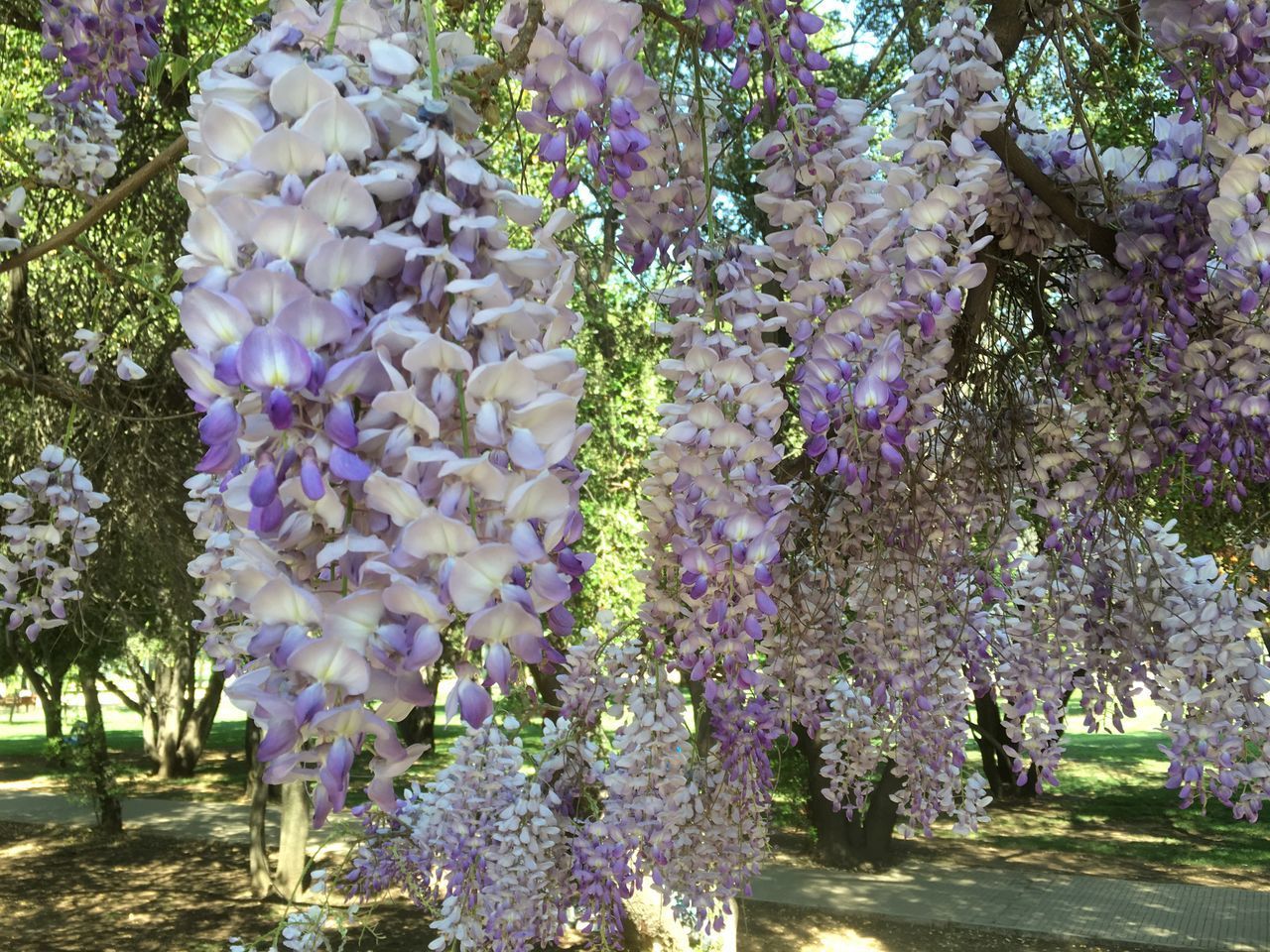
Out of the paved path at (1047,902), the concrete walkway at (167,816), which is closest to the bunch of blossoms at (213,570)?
the paved path at (1047,902)

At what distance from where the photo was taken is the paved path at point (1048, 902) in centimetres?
974

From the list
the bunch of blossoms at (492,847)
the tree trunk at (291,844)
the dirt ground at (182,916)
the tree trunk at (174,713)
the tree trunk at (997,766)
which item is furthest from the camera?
the tree trunk at (174,713)

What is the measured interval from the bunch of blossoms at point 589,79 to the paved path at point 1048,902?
32.0 ft

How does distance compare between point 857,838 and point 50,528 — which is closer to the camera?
point 50,528

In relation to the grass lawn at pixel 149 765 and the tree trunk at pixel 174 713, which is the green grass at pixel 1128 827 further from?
the tree trunk at pixel 174 713

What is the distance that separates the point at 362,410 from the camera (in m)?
0.87

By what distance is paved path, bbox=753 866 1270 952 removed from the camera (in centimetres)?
974

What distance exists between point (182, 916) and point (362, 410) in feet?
35.9

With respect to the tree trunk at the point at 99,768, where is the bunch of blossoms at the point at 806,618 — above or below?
above

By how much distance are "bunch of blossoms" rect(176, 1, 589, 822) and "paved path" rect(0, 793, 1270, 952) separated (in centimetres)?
853

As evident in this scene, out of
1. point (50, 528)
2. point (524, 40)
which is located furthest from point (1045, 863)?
point (524, 40)

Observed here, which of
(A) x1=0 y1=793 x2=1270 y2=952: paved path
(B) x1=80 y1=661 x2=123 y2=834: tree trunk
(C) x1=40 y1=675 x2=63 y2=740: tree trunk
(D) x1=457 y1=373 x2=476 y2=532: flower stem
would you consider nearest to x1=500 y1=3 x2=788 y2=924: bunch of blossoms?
(D) x1=457 y1=373 x2=476 y2=532: flower stem

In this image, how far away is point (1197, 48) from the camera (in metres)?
1.86

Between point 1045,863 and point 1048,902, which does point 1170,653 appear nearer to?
point 1048,902
